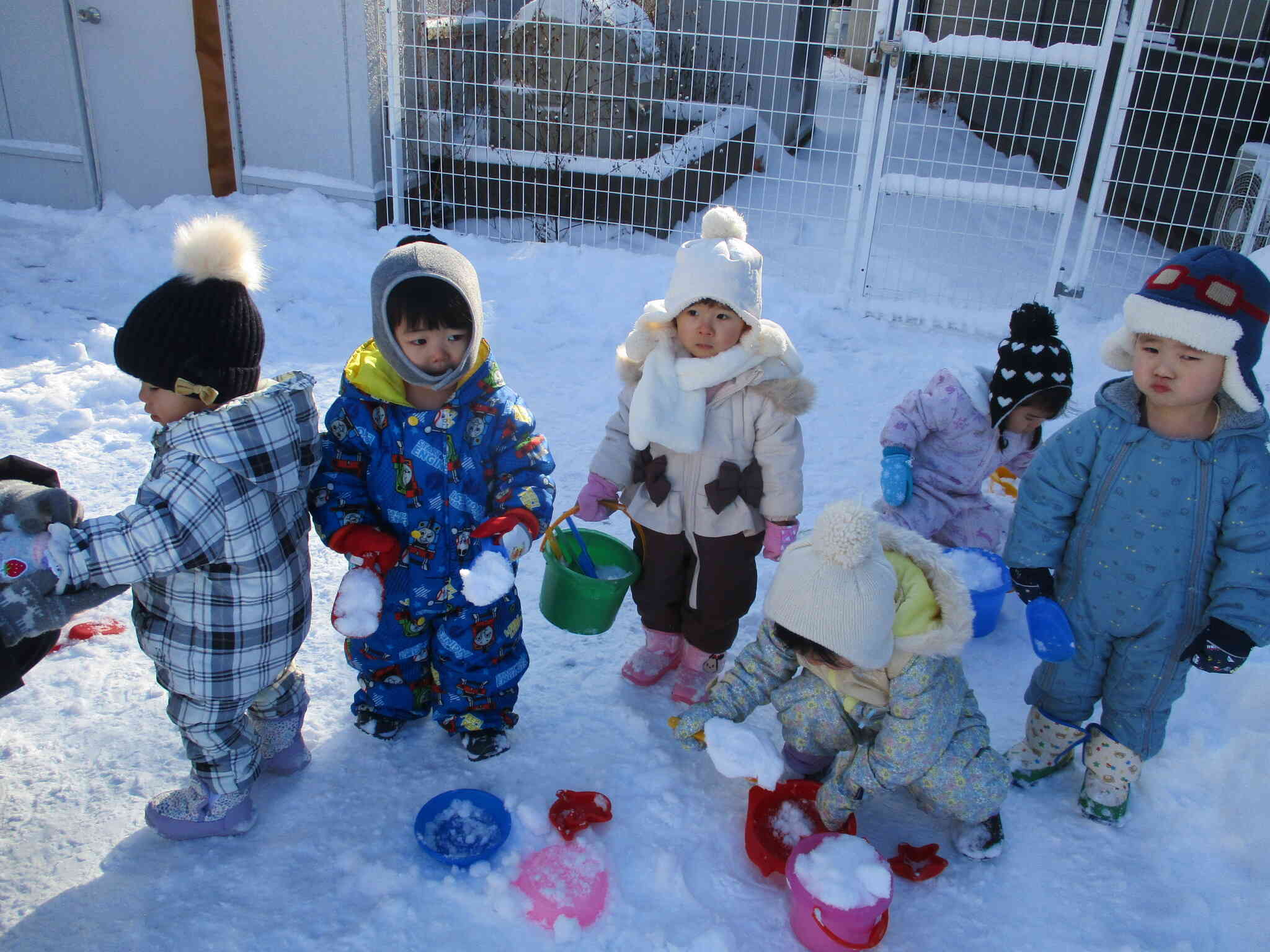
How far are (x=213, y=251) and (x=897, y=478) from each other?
212 centimetres

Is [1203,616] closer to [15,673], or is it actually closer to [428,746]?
[428,746]

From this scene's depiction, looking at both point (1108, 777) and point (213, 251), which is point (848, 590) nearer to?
point (1108, 777)

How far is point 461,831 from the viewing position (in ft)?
7.46

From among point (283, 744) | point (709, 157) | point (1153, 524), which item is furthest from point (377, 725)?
point (709, 157)

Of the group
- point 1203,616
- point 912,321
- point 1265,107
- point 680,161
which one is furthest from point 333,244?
point 1265,107

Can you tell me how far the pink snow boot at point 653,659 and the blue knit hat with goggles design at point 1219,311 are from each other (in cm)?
159

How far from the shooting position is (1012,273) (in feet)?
21.1

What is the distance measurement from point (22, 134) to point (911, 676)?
8219mm

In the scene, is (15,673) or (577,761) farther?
(577,761)

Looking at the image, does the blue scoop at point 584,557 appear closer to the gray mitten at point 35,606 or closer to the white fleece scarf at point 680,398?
the white fleece scarf at point 680,398

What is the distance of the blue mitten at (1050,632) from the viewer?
7.41 feet

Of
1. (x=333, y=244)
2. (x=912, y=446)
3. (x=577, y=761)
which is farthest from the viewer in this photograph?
(x=333, y=244)

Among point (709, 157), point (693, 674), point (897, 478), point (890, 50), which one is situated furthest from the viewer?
point (709, 157)

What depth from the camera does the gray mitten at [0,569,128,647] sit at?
1.77 m
